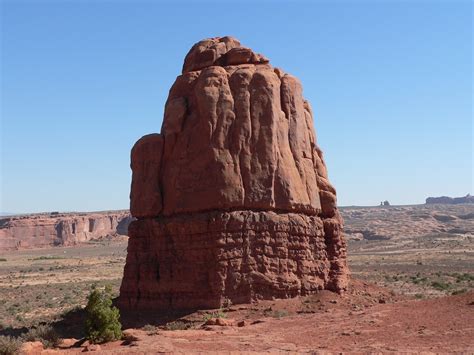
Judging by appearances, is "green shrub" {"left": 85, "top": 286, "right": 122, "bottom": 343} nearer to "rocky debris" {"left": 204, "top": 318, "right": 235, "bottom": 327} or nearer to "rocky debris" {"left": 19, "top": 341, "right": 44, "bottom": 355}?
"rocky debris" {"left": 19, "top": 341, "right": 44, "bottom": 355}

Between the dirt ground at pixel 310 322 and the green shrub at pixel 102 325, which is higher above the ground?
the green shrub at pixel 102 325

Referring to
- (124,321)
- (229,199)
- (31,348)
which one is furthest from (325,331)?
(124,321)

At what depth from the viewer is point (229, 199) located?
21156 millimetres

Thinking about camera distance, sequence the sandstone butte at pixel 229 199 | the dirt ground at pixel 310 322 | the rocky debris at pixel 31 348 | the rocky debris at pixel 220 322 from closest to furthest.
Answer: the rocky debris at pixel 31 348 < the dirt ground at pixel 310 322 < the rocky debris at pixel 220 322 < the sandstone butte at pixel 229 199

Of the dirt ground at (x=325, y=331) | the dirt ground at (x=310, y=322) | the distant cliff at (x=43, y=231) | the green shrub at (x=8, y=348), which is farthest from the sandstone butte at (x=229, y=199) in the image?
the distant cliff at (x=43, y=231)

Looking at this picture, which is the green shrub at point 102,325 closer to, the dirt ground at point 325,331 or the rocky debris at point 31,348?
the dirt ground at point 325,331

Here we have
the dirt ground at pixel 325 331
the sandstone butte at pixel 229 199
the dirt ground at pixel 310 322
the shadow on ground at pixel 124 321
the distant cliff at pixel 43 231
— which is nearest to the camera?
the dirt ground at pixel 325 331

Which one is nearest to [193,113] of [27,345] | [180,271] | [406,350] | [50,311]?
[180,271]

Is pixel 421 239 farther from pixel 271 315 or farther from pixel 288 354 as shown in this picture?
pixel 288 354

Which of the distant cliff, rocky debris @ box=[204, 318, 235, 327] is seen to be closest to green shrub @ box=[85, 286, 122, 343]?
rocky debris @ box=[204, 318, 235, 327]

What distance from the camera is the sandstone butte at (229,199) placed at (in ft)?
68.7

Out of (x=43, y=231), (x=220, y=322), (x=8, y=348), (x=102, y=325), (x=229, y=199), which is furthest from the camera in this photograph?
(x=43, y=231)

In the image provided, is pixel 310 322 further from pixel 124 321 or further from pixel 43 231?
pixel 43 231

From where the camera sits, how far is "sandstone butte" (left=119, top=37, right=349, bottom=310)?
2094cm
